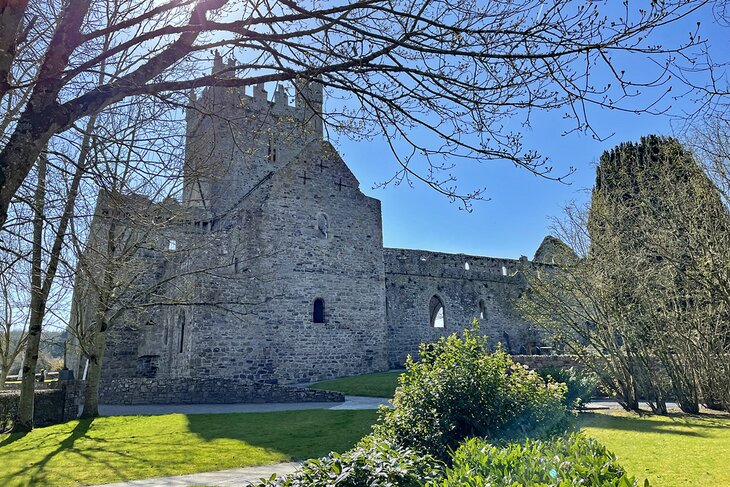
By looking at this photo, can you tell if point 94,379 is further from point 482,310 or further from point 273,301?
point 482,310

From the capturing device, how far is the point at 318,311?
1977cm

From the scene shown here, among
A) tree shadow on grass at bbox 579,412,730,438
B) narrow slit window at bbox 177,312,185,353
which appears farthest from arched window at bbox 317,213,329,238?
tree shadow on grass at bbox 579,412,730,438

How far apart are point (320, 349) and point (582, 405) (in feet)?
32.7

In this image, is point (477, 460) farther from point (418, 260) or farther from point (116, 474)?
point (418, 260)

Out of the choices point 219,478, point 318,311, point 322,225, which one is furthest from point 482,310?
point 219,478

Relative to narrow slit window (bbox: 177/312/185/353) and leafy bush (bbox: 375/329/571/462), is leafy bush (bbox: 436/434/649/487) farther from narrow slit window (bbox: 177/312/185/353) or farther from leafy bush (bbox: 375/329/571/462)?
narrow slit window (bbox: 177/312/185/353)

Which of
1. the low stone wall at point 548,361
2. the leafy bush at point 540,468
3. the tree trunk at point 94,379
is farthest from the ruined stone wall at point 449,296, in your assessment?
the leafy bush at point 540,468

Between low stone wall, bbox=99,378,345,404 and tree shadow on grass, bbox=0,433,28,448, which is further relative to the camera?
low stone wall, bbox=99,378,345,404

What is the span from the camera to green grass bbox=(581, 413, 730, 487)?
6.32 metres

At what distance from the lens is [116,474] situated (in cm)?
733

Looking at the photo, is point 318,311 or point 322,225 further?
point 322,225

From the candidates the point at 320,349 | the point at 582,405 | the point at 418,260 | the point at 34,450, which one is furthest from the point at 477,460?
the point at 418,260

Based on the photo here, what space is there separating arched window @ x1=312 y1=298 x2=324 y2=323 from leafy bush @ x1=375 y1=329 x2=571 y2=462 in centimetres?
1324

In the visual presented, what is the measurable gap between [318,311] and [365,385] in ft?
13.6
